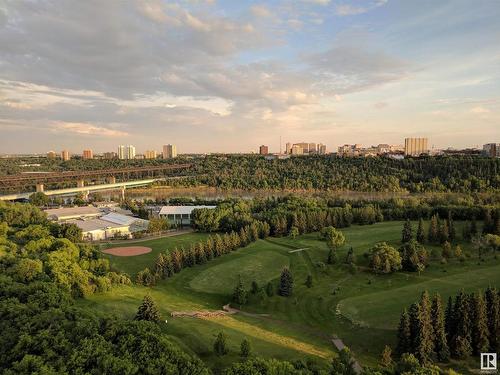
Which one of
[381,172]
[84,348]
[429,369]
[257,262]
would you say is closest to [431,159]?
[381,172]

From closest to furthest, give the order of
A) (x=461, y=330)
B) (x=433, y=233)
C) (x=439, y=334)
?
(x=439, y=334) < (x=461, y=330) < (x=433, y=233)

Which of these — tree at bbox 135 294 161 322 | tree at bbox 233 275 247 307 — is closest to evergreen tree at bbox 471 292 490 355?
tree at bbox 233 275 247 307

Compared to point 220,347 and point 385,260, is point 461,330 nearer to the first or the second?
point 385,260

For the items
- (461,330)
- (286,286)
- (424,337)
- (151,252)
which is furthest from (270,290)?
(151,252)

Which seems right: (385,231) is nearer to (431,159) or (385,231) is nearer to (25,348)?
(25,348)

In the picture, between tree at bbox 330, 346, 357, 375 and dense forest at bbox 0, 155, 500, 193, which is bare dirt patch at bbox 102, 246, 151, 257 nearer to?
tree at bbox 330, 346, 357, 375

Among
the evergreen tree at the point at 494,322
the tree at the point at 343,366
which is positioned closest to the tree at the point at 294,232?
the evergreen tree at the point at 494,322
